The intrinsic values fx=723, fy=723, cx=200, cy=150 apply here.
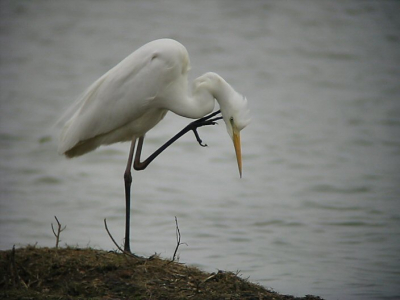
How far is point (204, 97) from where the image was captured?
665cm

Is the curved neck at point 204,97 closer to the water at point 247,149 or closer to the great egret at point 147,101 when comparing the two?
the great egret at point 147,101

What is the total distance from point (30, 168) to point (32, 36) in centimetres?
891

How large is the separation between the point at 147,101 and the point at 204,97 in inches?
21.6

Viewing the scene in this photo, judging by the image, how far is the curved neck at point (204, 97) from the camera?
21.6 feet

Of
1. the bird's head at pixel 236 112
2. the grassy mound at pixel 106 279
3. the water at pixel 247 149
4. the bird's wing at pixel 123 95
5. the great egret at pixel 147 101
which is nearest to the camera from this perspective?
the grassy mound at pixel 106 279

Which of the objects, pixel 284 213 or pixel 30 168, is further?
pixel 30 168

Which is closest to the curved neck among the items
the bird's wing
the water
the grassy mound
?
the bird's wing

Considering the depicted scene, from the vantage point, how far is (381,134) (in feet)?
51.4

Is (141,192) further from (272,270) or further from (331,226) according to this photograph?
(272,270)

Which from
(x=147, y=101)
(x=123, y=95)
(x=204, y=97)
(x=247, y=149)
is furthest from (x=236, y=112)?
(x=247, y=149)

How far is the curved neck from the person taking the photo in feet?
21.6

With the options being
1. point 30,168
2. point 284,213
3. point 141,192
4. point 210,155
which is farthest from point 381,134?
point 30,168

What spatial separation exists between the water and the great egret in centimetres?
221

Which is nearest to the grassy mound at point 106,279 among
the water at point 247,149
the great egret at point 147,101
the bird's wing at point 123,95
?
the great egret at point 147,101
